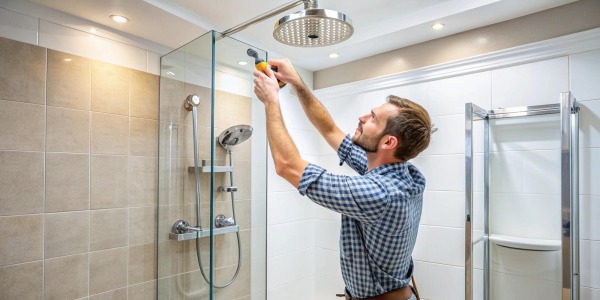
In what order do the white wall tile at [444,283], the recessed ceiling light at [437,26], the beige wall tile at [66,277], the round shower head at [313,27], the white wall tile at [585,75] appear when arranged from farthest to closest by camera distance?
the white wall tile at [444,283] < the recessed ceiling light at [437,26] < the white wall tile at [585,75] < the beige wall tile at [66,277] < the round shower head at [313,27]

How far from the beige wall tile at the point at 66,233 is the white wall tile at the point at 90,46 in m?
0.76

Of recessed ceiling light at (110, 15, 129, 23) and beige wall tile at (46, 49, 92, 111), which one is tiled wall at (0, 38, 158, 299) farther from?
recessed ceiling light at (110, 15, 129, 23)

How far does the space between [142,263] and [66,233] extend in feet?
1.35

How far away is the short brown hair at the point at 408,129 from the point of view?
1.19m

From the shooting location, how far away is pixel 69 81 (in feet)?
5.27

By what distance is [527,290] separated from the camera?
176 centimetres

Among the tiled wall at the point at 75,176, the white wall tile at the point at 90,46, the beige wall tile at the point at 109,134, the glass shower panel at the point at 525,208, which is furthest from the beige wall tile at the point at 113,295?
the glass shower panel at the point at 525,208

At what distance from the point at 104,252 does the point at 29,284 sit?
31 cm

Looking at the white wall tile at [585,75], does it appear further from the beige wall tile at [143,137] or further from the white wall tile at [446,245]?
the beige wall tile at [143,137]

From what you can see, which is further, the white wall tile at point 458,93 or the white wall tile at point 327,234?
the white wall tile at point 327,234

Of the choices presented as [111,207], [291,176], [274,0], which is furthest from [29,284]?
[274,0]

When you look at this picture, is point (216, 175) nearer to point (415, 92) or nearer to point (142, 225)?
point (142, 225)

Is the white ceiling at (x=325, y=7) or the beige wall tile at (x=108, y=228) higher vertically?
the white ceiling at (x=325, y=7)

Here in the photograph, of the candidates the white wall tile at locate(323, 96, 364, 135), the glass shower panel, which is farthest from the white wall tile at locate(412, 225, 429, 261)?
the white wall tile at locate(323, 96, 364, 135)
